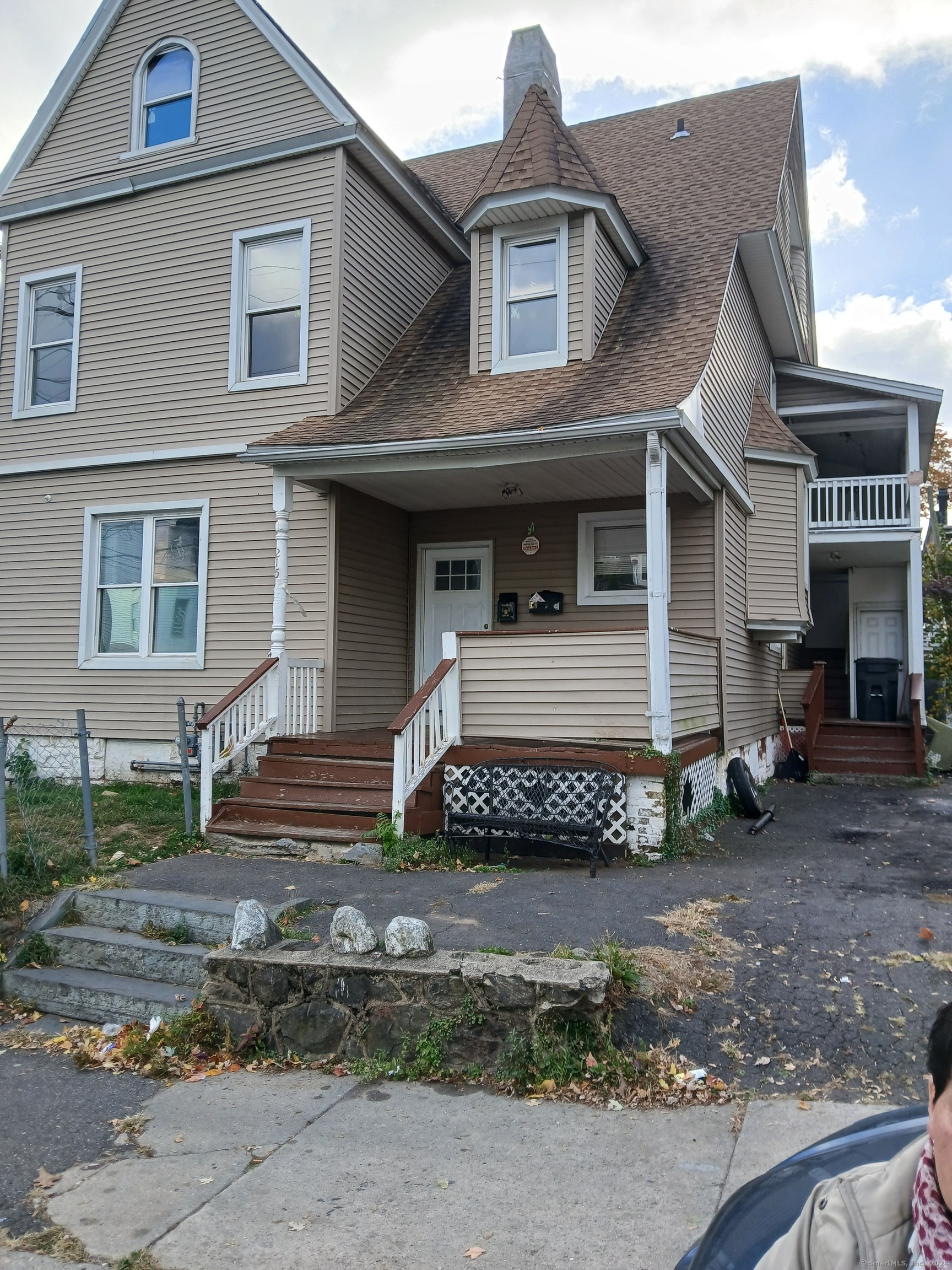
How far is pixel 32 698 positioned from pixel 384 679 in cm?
458

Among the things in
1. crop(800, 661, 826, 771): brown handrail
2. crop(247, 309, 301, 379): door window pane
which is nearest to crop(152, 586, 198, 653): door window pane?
crop(247, 309, 301, 379): door window pane

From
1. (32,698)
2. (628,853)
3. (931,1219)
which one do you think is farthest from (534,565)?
(931,1219)

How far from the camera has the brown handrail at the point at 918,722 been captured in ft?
45.1

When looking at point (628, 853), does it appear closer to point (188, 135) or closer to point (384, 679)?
point (384, 679)

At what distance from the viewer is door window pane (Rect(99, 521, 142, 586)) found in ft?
38.6

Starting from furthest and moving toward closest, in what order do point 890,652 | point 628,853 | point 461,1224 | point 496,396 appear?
1. point 890,652
2. point 496,396
3. point 628,853
4. point 461,1224

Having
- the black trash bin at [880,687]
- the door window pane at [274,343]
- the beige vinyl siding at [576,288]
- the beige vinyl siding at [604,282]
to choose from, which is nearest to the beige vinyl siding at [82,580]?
the door window pane at [274,343]

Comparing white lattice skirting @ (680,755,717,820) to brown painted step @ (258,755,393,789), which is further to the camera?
white lattice skirting @ (680,755,717,820)

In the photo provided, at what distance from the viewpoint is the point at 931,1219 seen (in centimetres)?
141

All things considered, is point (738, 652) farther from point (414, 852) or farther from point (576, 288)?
point (414, 852)

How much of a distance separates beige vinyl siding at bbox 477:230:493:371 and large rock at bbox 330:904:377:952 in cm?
716

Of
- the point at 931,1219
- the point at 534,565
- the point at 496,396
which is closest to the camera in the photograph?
the point at 931,1219

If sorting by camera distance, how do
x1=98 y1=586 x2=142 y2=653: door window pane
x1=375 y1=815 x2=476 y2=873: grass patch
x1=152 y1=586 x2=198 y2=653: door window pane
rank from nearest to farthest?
x1=375 y1=815 x2=476 y2=873: grass patch < x1=152 y1=586 x2=198 y2=653: door window pane < x1=98 y1=586 x2=142 y2=653: door window pane

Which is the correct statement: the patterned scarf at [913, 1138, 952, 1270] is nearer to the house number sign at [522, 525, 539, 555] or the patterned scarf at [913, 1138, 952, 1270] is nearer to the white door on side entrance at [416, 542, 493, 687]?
the house number sign at [522, 525, 539, 555]
